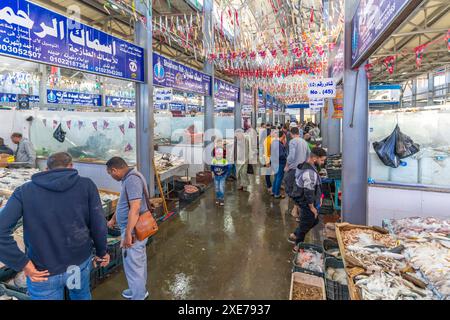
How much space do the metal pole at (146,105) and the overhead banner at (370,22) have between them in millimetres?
A: 3800

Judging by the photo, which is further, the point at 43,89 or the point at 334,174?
the point at 43,89

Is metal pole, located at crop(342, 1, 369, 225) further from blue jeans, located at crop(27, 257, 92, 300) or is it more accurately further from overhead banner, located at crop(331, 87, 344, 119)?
blue jeans, located at crop(27, 257, 92, 300)

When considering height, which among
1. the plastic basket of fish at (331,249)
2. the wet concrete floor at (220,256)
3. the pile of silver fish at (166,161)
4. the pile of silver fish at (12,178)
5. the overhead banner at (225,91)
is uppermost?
the overhead banner at (225,91)

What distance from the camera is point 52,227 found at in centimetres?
215

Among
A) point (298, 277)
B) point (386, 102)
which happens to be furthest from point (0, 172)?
point (386, 102)

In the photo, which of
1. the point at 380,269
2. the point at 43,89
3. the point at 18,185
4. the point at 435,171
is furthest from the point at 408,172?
the point at 43,89

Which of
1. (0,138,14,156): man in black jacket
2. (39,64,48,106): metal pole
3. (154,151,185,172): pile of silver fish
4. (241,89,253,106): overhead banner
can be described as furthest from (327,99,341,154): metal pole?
(0,138,14,156): man in black jacket

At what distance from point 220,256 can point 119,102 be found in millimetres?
8989

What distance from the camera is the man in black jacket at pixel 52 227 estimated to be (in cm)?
207

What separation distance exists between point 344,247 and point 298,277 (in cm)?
63

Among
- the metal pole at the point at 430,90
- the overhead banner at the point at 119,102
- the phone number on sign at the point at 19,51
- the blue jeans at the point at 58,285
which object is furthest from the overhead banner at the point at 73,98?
the metal pole at the point at 430,90

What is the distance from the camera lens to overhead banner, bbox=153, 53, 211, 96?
6.29 metres

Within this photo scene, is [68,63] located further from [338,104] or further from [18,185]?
[338,104]

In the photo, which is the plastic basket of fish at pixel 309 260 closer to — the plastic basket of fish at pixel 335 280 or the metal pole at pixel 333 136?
the plastic basket of fish at pixel 335 280
